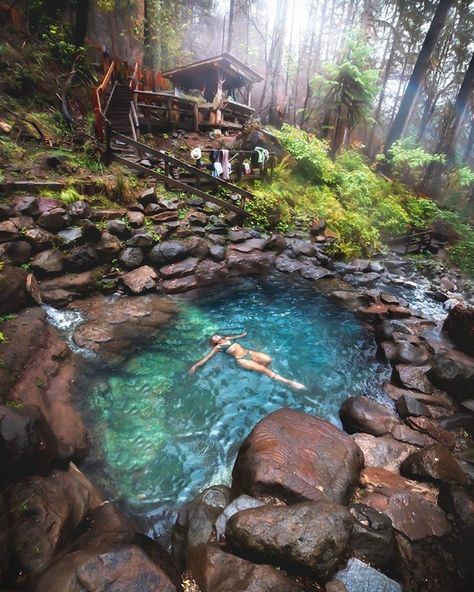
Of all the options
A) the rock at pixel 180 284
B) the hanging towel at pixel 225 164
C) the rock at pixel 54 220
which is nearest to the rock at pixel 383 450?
the rock at pixel 180 284

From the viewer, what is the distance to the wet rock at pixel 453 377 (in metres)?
5.88

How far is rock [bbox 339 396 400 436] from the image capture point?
16.5ft

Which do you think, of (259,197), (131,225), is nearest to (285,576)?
(131,225)

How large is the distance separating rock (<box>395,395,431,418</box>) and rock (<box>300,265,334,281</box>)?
5738mm

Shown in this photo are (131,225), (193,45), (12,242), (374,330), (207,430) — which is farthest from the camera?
(193,45)

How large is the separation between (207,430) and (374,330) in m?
5.38

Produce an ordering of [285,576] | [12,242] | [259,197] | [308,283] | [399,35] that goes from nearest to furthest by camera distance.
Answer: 1. [285,576]
2. [12,242]
3. [308,283]
4. [259,197]
5. [399,35]

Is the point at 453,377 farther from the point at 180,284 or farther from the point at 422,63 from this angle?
the point at 422,63

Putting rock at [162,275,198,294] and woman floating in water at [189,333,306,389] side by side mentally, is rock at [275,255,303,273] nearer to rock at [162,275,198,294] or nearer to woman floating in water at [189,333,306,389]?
rock at [162,275,198,294]

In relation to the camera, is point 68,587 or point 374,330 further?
point 374,330

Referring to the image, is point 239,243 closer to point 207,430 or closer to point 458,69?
point 207,430

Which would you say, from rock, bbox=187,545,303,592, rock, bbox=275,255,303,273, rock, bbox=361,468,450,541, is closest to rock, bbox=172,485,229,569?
rock, bbox=187,545,303,592

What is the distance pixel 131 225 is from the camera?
8.99 meters

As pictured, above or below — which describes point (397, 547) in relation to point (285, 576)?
below
